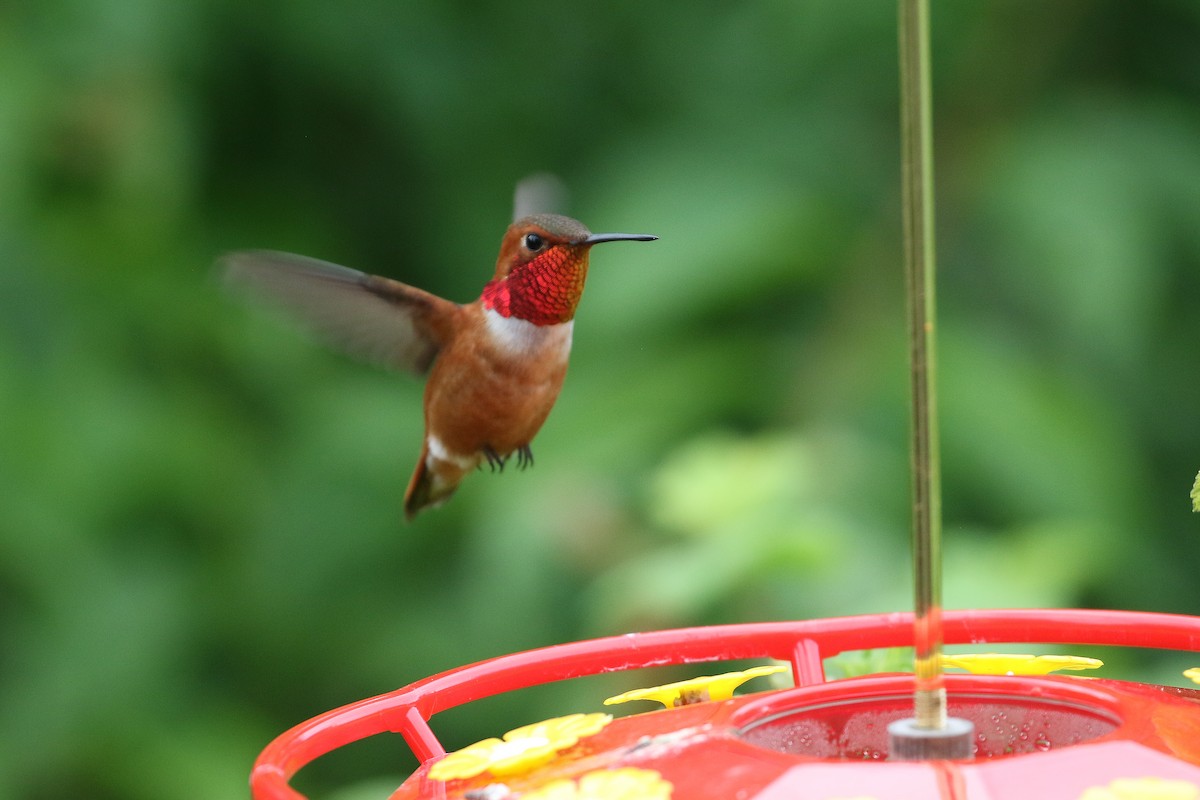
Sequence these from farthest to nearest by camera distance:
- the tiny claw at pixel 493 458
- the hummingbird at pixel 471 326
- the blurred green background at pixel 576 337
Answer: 1. the blurred green background at pixel 576 337
2. the tiny claw at pixel 493 458
3. the hummingbird at pixel 471 326

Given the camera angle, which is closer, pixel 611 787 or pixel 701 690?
pixel 611 787

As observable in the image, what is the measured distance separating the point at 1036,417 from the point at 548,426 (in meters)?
0.97

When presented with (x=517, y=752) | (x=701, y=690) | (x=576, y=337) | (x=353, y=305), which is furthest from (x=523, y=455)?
(x=576, y=337)

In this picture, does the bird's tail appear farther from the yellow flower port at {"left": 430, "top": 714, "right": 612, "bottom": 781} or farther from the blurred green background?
the yellow flower port at {"left": 430, "top": 714, "right": 612, "bottom": 781}

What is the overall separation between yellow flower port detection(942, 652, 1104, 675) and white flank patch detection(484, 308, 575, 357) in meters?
0.62

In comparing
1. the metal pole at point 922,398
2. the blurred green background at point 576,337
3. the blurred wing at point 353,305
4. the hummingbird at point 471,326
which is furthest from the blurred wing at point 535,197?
the metal pole at point 922,398

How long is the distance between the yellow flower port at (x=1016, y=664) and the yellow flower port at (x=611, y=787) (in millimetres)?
505

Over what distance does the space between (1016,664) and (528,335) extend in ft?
2.31

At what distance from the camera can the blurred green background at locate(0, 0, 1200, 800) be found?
3092mm

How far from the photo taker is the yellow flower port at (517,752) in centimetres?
118

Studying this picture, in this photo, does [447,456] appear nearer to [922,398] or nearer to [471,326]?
[471,326]

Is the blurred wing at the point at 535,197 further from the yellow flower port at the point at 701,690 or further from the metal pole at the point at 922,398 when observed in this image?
the metal pole at the point at 922,398

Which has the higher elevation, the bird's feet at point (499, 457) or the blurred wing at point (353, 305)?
the blurred wing at point (353, 305)

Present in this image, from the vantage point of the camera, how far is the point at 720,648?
58.1 inches
